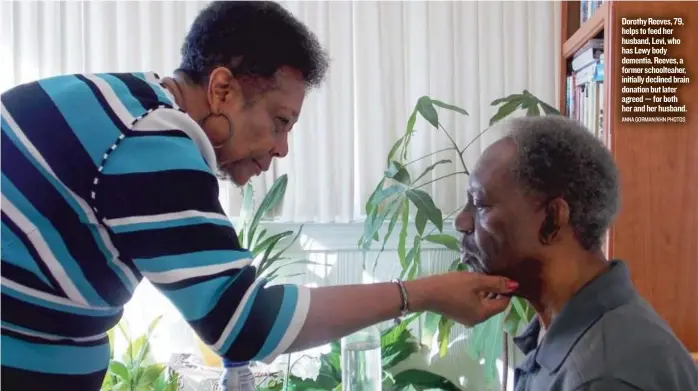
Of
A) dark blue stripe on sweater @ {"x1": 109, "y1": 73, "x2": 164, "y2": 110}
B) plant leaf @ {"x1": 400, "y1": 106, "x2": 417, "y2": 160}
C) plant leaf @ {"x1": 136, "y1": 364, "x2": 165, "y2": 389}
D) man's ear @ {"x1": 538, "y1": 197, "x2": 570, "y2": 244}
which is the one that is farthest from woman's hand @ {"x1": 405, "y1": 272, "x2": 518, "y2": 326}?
plant leaf @ {"x1": 136, "y1": 364, "x2": 165, "y2": 389}

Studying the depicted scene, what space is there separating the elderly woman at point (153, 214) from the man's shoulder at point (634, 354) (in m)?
0.22

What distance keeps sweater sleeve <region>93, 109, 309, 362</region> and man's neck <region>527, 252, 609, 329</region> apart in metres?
0.53

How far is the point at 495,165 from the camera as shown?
1066 mm

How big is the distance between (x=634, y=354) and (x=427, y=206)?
1.20m

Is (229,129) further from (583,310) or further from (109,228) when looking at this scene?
(583,310)

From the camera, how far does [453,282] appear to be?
98 centimetres

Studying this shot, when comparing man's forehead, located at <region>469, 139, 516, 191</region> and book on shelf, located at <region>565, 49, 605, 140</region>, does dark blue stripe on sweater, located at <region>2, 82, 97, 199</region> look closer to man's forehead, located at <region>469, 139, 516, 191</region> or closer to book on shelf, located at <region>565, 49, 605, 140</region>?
man's forehead, located at <region>469, 139, 516, 191</region>

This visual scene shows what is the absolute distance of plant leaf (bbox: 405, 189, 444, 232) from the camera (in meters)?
2.03

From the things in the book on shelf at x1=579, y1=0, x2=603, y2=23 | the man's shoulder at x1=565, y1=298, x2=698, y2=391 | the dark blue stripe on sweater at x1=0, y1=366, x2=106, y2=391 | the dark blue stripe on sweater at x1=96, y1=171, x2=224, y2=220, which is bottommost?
the dark blue stripe on sweater at x1=0, y1=366, x2=106, y2=391

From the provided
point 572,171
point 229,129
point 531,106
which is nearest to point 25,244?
point 229,129

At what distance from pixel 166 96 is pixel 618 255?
56.4 inches

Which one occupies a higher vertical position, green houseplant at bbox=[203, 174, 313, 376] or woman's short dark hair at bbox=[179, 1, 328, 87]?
woman's short dark hair at bbox=[179, 1, 328, 87]

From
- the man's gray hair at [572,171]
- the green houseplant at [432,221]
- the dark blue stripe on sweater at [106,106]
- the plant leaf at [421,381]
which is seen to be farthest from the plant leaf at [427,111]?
the dark blue stripe on sweater at [106,106]

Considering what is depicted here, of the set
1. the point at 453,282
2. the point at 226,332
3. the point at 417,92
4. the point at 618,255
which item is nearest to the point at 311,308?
the point at 226,332
